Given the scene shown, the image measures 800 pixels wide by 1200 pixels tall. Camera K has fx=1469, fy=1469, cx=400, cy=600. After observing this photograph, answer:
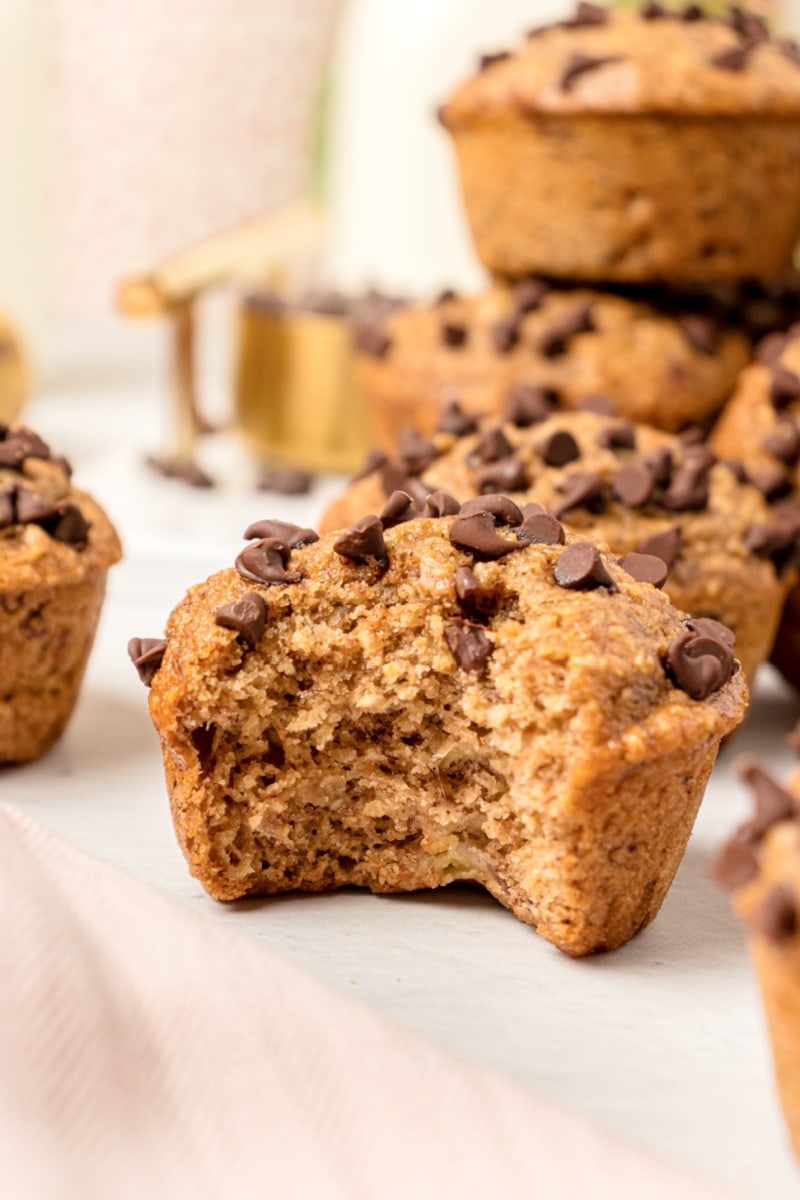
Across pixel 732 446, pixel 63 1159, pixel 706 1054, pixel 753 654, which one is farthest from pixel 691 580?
pixel 63 1159

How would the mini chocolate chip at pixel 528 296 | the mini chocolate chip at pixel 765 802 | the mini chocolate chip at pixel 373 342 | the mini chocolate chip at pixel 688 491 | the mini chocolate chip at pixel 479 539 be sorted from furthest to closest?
the mini chocolate chip at pixel 373 342, the mini chocolate chip at pixel 528 296, the mini chocolate chip at pixel 688 491, the mini chocolate chip at pixel 479 539, the mini chocolate chip at pixel 765 802

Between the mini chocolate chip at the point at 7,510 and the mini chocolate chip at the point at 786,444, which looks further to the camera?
the mini chocolate chip at the point at 786,444

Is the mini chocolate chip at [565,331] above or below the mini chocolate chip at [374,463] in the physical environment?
below

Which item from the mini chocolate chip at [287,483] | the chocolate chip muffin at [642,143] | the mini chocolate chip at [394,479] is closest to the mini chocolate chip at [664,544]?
the mini chocolate chip at [394,479]

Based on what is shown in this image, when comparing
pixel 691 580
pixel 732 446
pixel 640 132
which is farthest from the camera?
pixel 640 132

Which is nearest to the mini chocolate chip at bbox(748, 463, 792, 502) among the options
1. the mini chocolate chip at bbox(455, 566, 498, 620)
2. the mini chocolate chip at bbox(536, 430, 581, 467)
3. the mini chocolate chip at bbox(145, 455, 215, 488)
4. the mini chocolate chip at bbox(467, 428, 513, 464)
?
the mini chocolate chip at bbox(536, 430, 581, 467)

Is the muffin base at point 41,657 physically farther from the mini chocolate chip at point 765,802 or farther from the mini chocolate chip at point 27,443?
the mini chocolate chip at point 765,802

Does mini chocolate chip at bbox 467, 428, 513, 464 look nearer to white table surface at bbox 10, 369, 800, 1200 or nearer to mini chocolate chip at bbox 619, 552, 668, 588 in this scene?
mini chocolate chip at bbox 619, 552, 668, 588

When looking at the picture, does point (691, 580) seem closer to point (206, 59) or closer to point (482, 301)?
point (482, 301)
